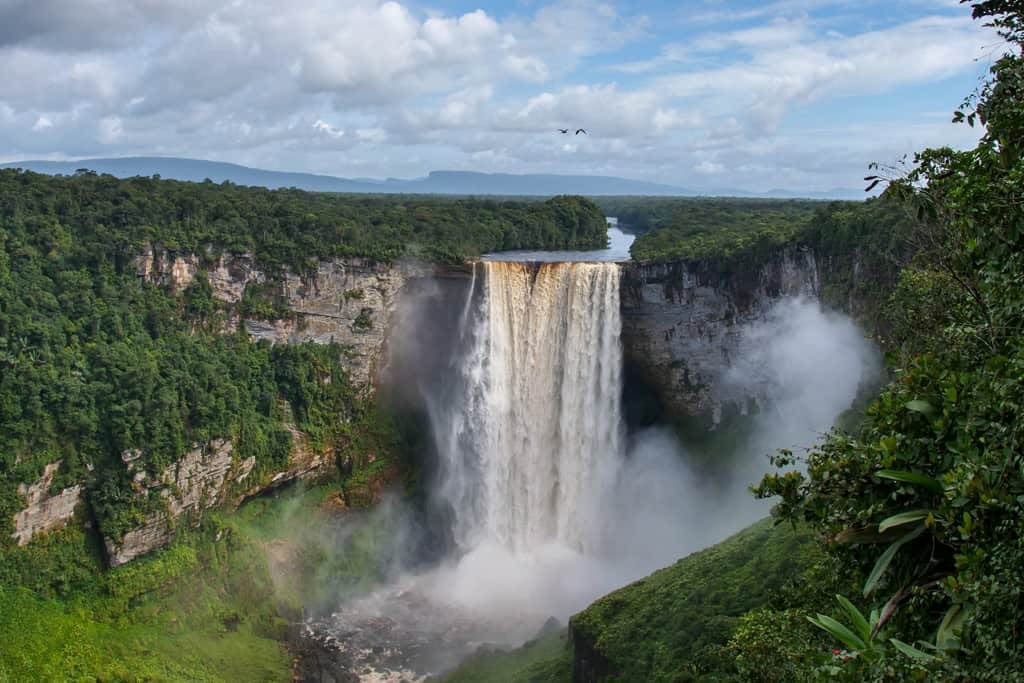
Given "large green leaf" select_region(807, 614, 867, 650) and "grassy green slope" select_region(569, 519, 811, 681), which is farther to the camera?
"grassy green slope" select_region(569, 519, 811, 681)

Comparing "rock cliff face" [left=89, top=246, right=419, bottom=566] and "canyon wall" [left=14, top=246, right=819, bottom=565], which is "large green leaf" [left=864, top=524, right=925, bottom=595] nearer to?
"canyon wall" [left=14, top=246, right=819, bottom=565]

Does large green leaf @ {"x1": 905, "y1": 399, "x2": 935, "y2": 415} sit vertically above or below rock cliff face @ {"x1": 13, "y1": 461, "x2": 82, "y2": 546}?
above

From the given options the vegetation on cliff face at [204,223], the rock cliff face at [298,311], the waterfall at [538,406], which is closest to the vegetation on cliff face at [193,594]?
the rock cliff face at [298,311]

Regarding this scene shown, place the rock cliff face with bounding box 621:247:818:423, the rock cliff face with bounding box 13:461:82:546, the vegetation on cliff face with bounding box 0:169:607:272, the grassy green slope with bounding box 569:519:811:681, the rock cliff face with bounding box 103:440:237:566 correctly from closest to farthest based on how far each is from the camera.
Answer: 1. the grassy green slope with bounding box 569:519:811:681
2. the rock cliff face with bounding box 13:461:82:546
3. the rock cliff face with bounding box 103:440:237:566
4. the rock cliff face with bounding box 621:247:818:423
5. the vegetation on cliff face with bounding box 0:169:607:272

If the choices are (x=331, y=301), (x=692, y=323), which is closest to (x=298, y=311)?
(x=331, y=301)

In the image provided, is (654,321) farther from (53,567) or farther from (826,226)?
(53,567)

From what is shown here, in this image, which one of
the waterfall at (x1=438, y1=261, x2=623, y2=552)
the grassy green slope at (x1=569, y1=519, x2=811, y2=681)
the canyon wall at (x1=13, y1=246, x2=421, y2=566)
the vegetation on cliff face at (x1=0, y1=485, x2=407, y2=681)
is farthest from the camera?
the waterfall at (x1=438, y1=261, x2=623, y2=552)

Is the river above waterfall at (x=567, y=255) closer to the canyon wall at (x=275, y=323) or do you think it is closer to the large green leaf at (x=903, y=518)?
the canyon wall at (x=275, y=323)

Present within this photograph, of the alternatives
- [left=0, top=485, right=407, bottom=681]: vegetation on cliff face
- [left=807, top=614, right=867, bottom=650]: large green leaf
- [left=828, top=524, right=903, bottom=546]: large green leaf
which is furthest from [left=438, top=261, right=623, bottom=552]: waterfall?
[left=807, top=614, right=867, bottom=650]: large green leaf
